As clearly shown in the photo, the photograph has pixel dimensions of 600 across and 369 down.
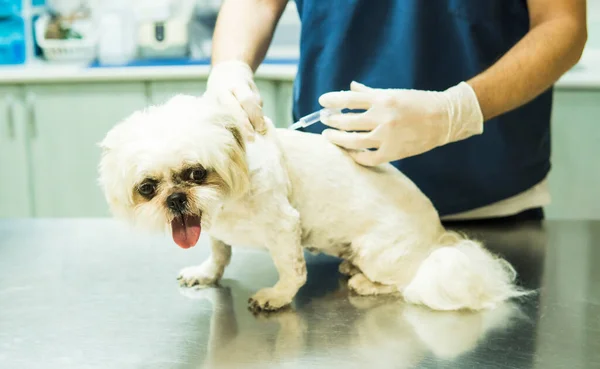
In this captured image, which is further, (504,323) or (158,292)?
(158,292)

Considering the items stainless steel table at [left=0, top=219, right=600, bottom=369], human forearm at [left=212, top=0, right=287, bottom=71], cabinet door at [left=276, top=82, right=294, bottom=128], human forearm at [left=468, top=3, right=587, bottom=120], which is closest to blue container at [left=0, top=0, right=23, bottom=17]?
cabinet door at [left=276, top=82, right=294, bottom=128]

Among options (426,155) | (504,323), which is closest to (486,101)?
(426,155)

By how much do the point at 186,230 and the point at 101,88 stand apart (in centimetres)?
199

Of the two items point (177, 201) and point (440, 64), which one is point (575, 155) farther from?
point (177, 201)

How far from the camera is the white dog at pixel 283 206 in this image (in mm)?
945

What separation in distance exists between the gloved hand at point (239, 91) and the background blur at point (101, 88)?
1.31m

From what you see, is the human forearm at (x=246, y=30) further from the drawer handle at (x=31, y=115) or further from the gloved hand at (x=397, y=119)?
the drawer handle at (x=31, y=115)

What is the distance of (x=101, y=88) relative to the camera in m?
2.81

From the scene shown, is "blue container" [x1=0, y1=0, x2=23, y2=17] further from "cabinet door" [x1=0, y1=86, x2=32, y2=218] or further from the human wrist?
the human wrist

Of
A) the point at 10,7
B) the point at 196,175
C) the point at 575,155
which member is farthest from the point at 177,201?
the point at 10,7

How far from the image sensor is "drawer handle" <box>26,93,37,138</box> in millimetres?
2848

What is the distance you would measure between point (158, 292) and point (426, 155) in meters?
0.62

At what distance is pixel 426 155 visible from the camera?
145cm

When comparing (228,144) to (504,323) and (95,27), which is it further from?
(95,27)
